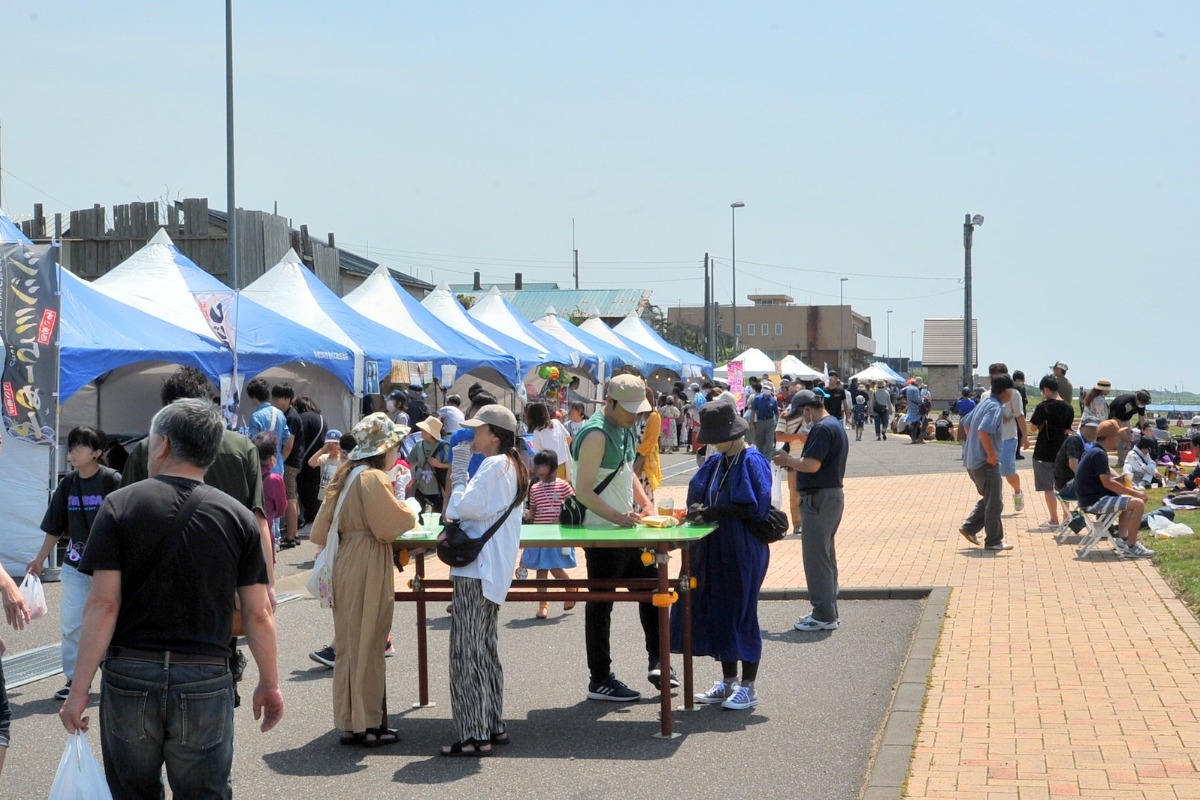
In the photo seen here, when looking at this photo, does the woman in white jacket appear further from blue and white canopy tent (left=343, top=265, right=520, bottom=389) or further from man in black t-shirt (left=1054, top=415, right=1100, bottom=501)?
blue and white canopy tent (left=343, top=265, right=520, bottom=389)

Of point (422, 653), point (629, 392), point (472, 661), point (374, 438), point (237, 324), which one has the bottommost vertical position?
point (422, 653)

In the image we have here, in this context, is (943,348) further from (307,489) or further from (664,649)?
(664,649)

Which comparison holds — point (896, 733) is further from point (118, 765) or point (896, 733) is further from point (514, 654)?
point (118, 765)

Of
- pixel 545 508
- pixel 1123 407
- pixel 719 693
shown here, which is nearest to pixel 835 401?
pixel 1123 407

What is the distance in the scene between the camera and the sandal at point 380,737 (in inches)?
259

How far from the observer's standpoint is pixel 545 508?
1014cm

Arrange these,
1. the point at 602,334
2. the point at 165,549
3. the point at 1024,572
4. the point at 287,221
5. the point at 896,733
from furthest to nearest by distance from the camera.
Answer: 1. the point at 602,334
2. the point at 287,221
3. the point at 1024,572
4. the point at 896,733
5. the point at 165,549

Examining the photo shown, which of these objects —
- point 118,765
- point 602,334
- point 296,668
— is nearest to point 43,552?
point 296,668

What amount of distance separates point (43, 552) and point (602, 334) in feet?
104

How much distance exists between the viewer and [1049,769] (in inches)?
227

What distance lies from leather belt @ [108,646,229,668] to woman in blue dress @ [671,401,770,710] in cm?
374

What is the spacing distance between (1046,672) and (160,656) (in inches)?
221

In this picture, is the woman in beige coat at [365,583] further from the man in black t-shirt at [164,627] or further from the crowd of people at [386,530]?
the man in black t-shirt at [164,627]

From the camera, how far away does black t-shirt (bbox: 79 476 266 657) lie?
3.86 m
